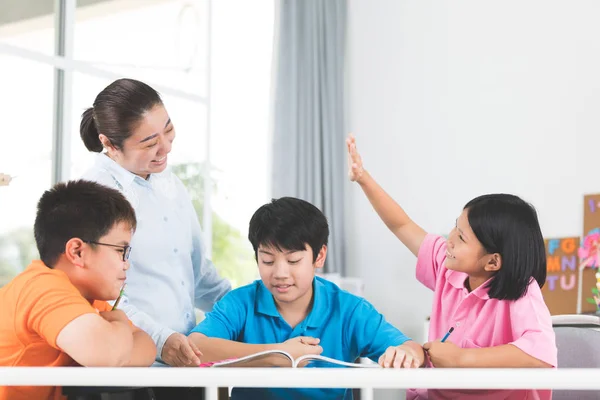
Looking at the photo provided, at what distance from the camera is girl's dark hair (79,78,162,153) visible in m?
1.46

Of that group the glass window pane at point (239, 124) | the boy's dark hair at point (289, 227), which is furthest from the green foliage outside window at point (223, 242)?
the boy's dark hair at point (289, 227)

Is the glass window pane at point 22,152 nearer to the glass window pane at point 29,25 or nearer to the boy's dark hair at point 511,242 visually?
the glass window pane at point 29,25

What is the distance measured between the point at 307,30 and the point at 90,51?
146 centimetres

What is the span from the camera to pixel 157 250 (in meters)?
1.49

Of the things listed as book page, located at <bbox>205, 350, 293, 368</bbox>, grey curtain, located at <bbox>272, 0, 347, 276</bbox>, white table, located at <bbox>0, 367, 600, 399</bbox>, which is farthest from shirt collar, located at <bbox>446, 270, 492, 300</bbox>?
grey curtain, located at <bbox>272, 0, 347, 276</bbox>

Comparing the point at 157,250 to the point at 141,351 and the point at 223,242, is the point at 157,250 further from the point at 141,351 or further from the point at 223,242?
the point at 223,242

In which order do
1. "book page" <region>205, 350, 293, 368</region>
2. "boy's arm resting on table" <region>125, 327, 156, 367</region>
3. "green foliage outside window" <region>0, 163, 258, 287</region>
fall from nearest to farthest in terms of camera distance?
"boy's arm resting on table" <region>125, 327, 156, 367</region>, "book page" <region>205, 350, 293, 368</region>, "green foliage outside window" <region>0, 163, 258, 287</region>

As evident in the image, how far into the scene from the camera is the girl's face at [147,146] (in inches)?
57.9

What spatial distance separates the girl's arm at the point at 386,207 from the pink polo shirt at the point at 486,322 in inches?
4.0

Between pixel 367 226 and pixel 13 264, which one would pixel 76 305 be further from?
pixel 367 226

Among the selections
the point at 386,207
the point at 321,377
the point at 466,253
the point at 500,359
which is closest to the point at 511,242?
the point at 466,253

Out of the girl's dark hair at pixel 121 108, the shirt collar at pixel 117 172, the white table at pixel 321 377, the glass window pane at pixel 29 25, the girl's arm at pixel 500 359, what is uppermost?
the glass window pane at pixel 29 25

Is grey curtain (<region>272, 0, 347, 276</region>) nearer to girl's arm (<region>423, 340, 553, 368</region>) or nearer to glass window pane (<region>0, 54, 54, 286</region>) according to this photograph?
glass window pane (<region>0, 54, 54, 286</region>)

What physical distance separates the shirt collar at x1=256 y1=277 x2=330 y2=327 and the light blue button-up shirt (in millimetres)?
175
